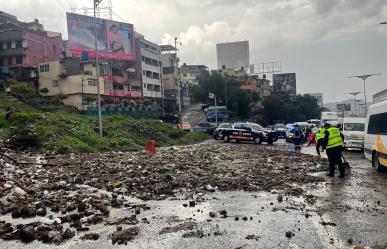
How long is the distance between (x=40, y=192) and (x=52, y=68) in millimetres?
50506

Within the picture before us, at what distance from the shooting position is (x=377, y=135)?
14047 millimetres

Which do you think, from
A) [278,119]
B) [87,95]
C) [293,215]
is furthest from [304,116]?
[293,215]

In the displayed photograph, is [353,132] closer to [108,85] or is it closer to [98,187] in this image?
Result: [98,187]

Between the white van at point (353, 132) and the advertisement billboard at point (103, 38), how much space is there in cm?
4447

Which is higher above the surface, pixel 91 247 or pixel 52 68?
pixel 52 68

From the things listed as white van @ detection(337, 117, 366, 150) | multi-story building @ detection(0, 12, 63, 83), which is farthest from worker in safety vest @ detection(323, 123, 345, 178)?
multi-story building @ detection(0, 12, 63, 83)

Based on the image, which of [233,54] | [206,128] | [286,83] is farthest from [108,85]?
[286,83]

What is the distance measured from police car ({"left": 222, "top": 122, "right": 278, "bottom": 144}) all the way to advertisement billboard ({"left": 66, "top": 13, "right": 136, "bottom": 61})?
1357 inches

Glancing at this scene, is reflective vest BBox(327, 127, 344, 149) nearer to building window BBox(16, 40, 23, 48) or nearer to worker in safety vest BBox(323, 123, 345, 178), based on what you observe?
worker in safety vest BBox(323, 123, 345, 178)

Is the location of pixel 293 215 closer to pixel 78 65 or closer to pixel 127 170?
pixel 127 170

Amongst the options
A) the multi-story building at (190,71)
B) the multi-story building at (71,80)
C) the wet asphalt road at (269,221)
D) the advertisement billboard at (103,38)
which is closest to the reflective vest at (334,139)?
the wet asphalt road at (269,221)

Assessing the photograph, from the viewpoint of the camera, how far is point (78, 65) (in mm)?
58250

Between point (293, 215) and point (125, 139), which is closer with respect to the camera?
point (293, 215)

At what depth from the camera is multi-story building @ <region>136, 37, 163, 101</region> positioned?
7500cm
